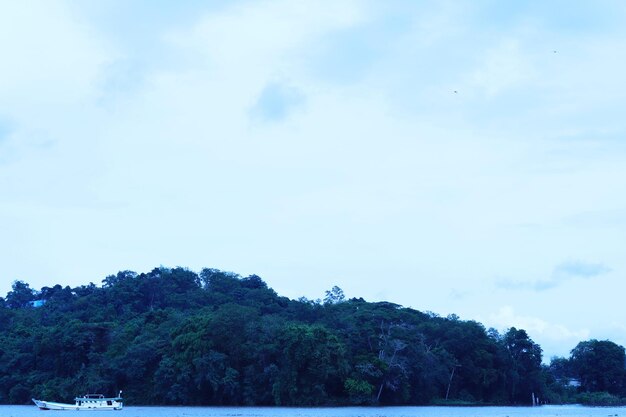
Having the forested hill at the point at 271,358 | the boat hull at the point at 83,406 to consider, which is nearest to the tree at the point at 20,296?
the forested hill at the point at 271,358

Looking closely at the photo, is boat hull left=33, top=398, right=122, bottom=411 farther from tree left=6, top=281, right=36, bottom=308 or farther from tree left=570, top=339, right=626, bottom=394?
tree left=6, top=281, right=36, bottom=308

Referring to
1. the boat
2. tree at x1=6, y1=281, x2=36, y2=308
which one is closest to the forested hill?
the boat

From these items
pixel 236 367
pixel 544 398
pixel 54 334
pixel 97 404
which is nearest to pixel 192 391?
pixel 236 367

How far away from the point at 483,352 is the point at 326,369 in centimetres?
2022

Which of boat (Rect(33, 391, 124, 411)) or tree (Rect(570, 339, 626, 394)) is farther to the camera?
tree (Rect(570, 339, 626, 394))

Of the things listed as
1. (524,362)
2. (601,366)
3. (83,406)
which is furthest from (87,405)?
(601,366)

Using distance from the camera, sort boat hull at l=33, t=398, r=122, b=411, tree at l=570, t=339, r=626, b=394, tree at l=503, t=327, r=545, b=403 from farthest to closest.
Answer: tree at l=570, t=339, r=626, b=394 → tree at l=503, t=327, r=545, b=403 → boat hull at l=33, t=398, r=122, b=411

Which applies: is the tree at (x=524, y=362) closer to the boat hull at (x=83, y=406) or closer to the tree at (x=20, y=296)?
the boat hull at (x=83, y=406)

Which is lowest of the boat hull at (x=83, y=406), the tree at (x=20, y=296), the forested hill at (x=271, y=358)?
the boat hull at (x=83, y=406)

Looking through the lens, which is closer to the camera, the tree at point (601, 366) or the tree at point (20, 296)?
the tree at point (601, 366)

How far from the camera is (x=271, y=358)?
232ft

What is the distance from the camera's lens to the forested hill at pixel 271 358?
226ft

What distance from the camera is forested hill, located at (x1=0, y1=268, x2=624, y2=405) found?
6875 centimetres

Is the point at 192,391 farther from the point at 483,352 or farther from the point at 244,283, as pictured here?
the point at 244,283
